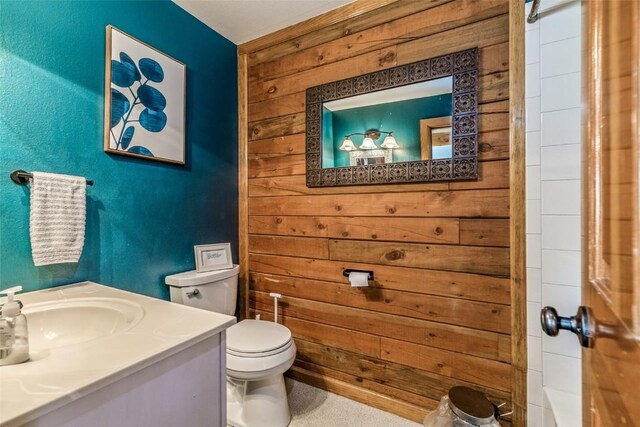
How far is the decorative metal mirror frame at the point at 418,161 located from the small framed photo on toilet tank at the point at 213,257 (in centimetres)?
75

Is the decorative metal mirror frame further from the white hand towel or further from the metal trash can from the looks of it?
the white hand towel

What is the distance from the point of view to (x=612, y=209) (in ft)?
1.48

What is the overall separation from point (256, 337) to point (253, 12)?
193cm

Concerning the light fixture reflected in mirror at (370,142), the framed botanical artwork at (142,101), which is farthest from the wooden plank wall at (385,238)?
the framed botanical artwork at (142,101)

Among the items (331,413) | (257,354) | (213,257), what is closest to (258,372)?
(257,354)

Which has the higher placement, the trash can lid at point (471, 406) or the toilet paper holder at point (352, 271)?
the toilet paper holder at point (352, 271)

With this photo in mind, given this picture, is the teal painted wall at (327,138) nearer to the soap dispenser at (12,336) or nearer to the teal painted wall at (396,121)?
the teal painted wall at (396,121)

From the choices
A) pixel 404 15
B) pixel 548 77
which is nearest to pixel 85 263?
pixel 404 15

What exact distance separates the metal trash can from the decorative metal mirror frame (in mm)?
1000

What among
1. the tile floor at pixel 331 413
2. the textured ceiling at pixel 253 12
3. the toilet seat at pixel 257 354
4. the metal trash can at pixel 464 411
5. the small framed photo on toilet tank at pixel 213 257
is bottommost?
A: the tile floor at pixel 331 413

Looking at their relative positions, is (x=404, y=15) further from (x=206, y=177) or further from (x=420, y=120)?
(x=206, y=177)

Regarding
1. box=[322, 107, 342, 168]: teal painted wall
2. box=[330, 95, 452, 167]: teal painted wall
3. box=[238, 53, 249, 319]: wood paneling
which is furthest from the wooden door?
box=[238, 53, 249, 319]: wood paneling

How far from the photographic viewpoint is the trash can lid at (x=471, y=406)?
1.20 meters

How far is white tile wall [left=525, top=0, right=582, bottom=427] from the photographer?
1192 mm
